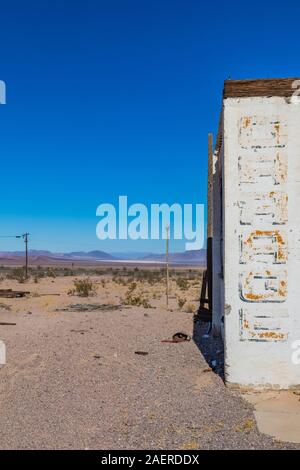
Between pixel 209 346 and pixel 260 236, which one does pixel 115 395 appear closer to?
pixel 260 236

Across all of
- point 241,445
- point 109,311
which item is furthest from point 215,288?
point 241,445

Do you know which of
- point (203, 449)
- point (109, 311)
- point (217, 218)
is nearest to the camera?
point (203, 449)

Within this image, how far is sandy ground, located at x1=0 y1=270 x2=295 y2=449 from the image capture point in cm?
472

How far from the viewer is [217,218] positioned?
9883 mm

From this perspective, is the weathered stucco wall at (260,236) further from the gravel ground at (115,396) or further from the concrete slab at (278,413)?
the gravel ground at (115,396)

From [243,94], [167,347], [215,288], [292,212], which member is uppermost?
[243,94]

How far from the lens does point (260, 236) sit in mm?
6332

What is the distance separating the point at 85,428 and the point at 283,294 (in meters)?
3.07

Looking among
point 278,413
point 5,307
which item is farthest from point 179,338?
point 5,307

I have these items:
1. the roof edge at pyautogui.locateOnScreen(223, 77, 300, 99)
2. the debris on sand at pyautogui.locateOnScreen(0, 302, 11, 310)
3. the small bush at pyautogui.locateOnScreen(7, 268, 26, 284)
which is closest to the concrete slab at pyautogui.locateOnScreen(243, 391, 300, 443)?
the roof edge at pyautogui.locateOnScreen(223, 77, 300, 99)

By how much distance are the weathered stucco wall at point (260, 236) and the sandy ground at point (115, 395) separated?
26.8 inches

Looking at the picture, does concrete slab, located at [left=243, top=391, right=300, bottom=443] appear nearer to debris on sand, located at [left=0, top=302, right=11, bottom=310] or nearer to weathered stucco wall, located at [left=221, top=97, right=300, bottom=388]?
weathered stucco wall, located at [left=221, top=97, right=300, bottom=388]

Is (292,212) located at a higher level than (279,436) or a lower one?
higher
